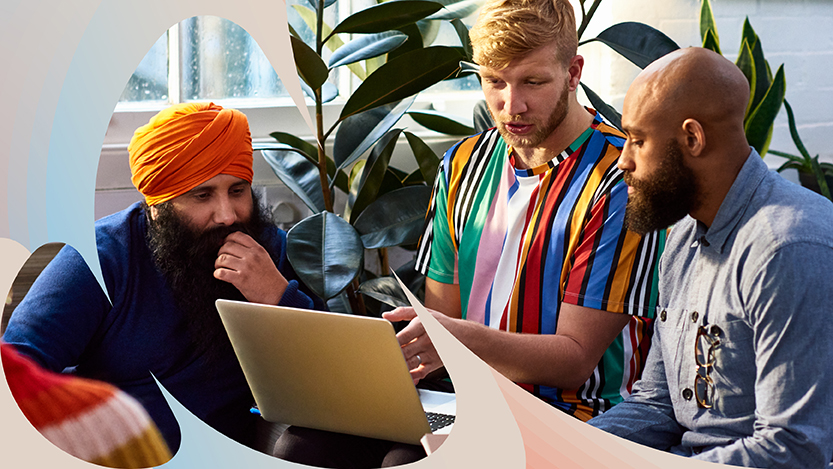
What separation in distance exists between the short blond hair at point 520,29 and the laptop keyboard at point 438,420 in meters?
0.60

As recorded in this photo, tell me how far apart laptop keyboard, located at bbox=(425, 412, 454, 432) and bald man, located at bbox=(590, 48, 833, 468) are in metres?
0.25

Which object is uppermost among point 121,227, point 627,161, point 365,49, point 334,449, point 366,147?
point 365,49

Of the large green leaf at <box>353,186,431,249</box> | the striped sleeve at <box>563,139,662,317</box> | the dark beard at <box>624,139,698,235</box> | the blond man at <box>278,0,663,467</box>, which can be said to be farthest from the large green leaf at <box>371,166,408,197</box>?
the dark beard at <box>624,139,698,235</box>

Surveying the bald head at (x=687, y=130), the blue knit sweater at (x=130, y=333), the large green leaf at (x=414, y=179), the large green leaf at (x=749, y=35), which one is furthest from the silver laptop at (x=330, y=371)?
the large green leaf at (x=749, y=35)

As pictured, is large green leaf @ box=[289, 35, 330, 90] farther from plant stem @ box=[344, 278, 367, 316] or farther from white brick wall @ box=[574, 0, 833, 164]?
white brick wall @ box=[574, 0, 833, 164]

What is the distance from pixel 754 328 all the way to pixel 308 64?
1050 mm

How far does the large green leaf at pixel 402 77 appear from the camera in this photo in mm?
1560

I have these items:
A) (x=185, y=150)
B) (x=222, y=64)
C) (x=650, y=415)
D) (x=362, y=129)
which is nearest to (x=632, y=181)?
(x=650, y=415)

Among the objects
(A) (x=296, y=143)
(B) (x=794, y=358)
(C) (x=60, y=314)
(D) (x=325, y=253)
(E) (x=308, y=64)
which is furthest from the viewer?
(A) (x=296, y=143)

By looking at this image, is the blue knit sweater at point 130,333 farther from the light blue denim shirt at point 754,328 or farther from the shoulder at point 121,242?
the light blue denim shirt at point 754,328

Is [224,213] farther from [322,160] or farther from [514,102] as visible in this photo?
[514,102]

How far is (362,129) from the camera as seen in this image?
1.67 meters

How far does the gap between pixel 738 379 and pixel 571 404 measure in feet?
1.22

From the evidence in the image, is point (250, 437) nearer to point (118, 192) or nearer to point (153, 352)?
point (153, 352)
